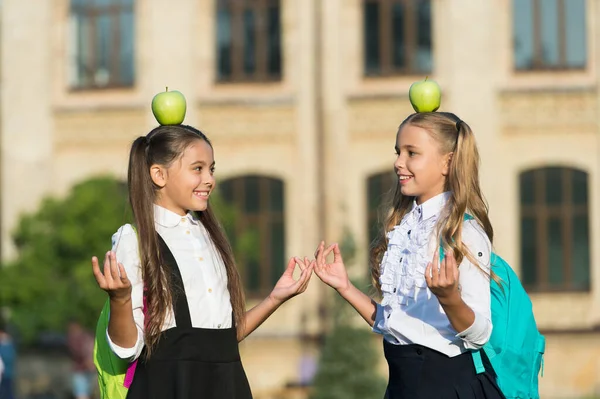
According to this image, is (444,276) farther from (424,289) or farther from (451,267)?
(424,289)

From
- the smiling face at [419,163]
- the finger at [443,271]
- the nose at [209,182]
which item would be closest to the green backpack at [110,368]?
the nose at [209,182]

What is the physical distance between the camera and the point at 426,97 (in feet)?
19.2

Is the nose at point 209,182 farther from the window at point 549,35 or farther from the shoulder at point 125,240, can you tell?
the window at point 549,35

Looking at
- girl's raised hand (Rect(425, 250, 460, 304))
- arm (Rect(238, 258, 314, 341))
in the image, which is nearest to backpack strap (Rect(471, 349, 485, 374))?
girl's raised hand (Rect(425, 250, 460, 304))

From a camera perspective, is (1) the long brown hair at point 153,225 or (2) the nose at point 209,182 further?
(2) the nose at point 209,182

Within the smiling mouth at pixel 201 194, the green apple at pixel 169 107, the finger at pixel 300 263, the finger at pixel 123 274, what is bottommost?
the finger at pixel 300 263

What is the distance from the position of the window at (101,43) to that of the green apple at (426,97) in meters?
18.5

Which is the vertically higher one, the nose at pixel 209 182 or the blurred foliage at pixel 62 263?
the nose at pixel 209 182

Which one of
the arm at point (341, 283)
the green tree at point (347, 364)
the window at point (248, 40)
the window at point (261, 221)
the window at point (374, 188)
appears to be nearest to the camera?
the arm at point (341, 283)

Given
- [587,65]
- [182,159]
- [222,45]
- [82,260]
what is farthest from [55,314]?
[182,159]

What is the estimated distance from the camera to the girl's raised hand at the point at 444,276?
16.3ft

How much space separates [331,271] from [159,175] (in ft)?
3.04

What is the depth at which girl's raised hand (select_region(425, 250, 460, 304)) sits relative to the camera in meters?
4.96

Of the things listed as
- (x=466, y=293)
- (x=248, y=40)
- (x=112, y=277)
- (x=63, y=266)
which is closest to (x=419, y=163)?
(x=466, y=293)
